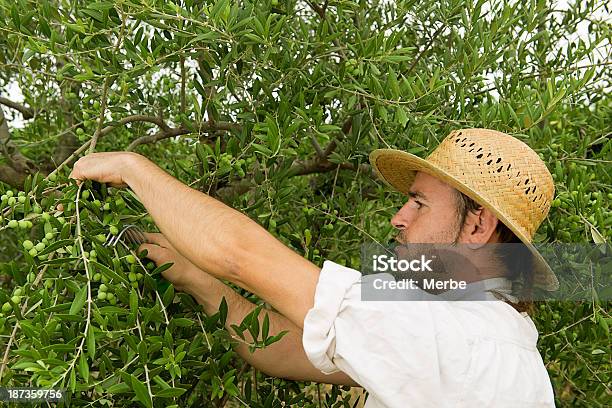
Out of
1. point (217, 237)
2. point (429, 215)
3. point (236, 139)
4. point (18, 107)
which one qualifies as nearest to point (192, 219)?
point (217, 237)

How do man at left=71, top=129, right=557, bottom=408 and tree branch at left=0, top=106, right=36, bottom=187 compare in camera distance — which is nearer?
man at left=71, top=129, right=557, bottom=408

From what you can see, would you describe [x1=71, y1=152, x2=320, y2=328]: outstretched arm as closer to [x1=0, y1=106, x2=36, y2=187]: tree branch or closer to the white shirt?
the white shirt

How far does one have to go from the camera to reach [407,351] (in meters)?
1.86

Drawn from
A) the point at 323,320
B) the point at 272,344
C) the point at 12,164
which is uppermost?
the point at 323,320

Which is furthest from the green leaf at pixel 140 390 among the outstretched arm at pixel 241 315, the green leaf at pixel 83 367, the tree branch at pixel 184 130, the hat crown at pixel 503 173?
the hat crown at pixel 503 173

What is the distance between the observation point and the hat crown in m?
2.29

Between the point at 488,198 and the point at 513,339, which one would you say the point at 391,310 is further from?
the point at 488,198

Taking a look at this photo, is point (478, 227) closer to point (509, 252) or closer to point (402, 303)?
point (509, 252)

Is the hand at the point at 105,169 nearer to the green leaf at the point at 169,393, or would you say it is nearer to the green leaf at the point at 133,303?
the green leaf at the point at 133,303

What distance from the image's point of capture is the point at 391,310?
188cm

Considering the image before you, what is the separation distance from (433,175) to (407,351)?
2.49ft

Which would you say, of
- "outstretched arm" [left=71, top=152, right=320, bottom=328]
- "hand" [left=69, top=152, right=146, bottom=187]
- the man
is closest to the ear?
the man

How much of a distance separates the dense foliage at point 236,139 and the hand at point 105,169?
2.2 inches

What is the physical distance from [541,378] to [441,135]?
106 cm
